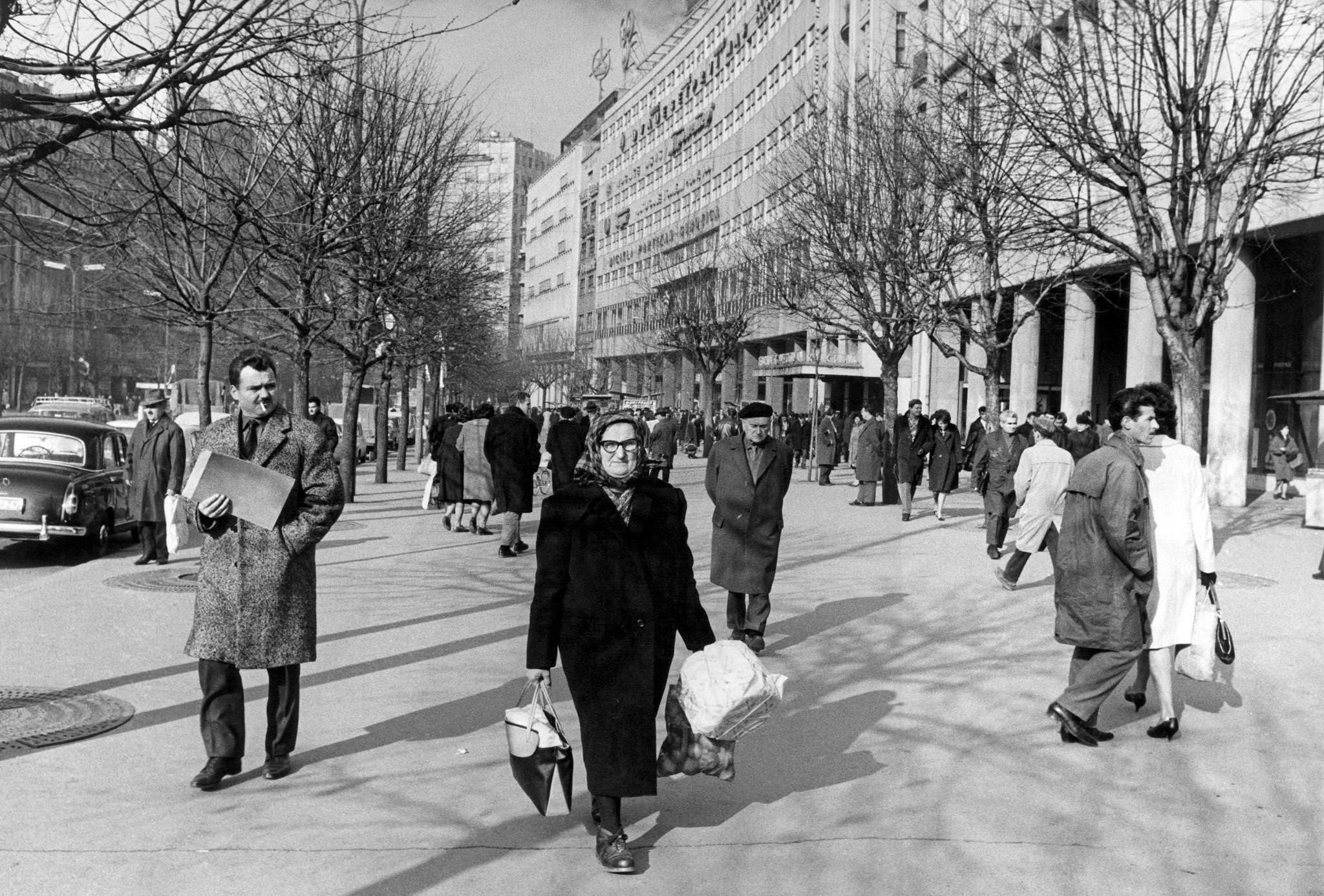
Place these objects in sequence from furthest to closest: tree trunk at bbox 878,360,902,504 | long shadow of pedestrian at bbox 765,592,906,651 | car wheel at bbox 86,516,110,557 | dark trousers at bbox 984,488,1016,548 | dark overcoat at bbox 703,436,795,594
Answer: tree trunk at bbox 878,360,902,504 → dark trousers at bbox 984,488,1016,548 → car wheel at bbox 86,516,110,557 → long shadow of pedestrian at bbox 765,592,906,651 → dark overcoat at bbox 703,436,795,594

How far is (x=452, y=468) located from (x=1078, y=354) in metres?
19.0

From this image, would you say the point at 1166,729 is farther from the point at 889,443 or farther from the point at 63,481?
the point at 889,443

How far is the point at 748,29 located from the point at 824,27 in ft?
42.7

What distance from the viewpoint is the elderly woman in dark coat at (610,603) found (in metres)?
4.79

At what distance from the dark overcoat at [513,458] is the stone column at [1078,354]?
63.8 ft

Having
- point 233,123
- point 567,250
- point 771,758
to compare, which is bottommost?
point 771,758

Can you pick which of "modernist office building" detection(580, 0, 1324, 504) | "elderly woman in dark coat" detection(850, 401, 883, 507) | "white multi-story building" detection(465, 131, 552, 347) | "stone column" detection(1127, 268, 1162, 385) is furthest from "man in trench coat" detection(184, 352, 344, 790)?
"white multi-story building" detection(465, 131, 552, 347)

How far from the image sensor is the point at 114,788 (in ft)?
18.0

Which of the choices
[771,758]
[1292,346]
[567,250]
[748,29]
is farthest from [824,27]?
[567,250]

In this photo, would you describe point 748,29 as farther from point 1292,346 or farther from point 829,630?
point 829,630

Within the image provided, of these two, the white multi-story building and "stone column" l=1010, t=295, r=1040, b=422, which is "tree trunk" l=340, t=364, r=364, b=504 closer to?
"stone column" l=1010, t=295, r=1040, b=422

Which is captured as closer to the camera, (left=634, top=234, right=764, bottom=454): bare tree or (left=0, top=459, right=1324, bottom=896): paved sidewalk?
(left=0, top=459, right=1324, bottom=896): paved sidewalk

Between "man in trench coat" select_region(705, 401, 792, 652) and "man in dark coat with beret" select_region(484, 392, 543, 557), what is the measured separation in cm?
570

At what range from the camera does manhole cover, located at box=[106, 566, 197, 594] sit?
37.7 feet
